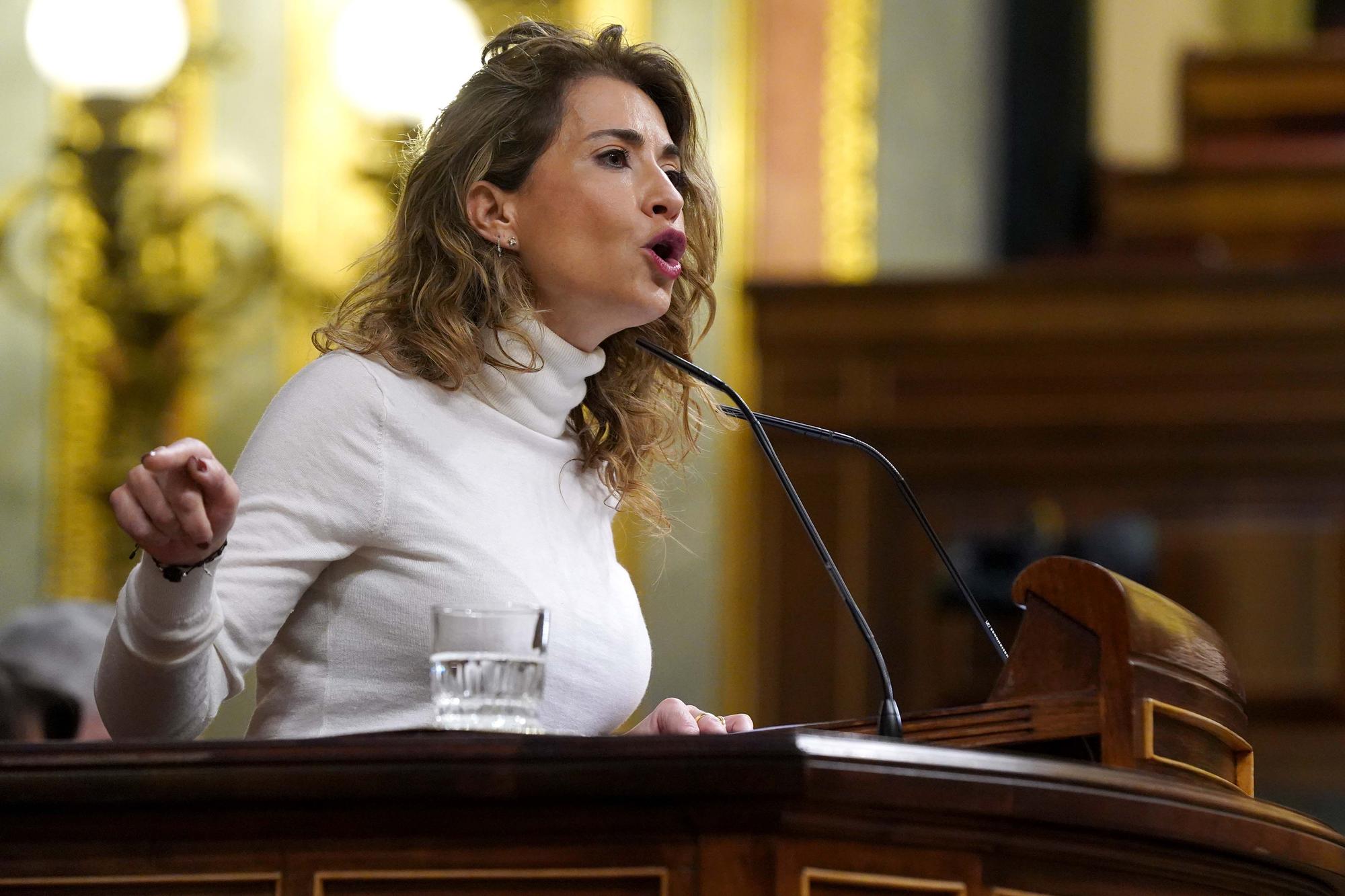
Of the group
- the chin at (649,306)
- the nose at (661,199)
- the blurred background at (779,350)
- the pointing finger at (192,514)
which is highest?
the blurred background at (779,350)

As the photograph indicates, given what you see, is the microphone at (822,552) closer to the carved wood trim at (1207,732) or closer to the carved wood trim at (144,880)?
the carved wood trim at (1207,732)

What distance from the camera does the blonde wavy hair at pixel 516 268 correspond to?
171 centimetres

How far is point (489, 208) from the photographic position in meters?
1.79

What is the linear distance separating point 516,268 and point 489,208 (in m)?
0.07

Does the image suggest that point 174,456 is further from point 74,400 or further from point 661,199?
point 74,400

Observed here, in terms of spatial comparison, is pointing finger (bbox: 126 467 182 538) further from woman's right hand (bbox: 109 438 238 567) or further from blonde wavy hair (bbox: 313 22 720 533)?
blonde wavy hair (bbox: 313 22 720 533)

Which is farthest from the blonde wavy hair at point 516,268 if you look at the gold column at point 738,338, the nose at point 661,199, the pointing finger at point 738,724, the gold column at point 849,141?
the gold column at point 849,141

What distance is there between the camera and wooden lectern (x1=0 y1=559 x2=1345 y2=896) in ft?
3.57

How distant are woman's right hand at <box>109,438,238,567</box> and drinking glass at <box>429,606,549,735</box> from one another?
0.53 ft

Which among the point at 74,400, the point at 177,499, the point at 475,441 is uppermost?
the point at 74,400

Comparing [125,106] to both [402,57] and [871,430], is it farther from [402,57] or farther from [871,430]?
[871,430]

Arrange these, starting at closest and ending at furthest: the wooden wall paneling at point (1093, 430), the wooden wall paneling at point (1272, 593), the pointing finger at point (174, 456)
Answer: the pointing finger at point (174, 456), the wooden wall paneling at point (1272, 593), the wooden wall paneling at point (1093, 430)

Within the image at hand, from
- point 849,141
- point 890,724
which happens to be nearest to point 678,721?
point 890,724

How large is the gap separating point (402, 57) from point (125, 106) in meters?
0.63
